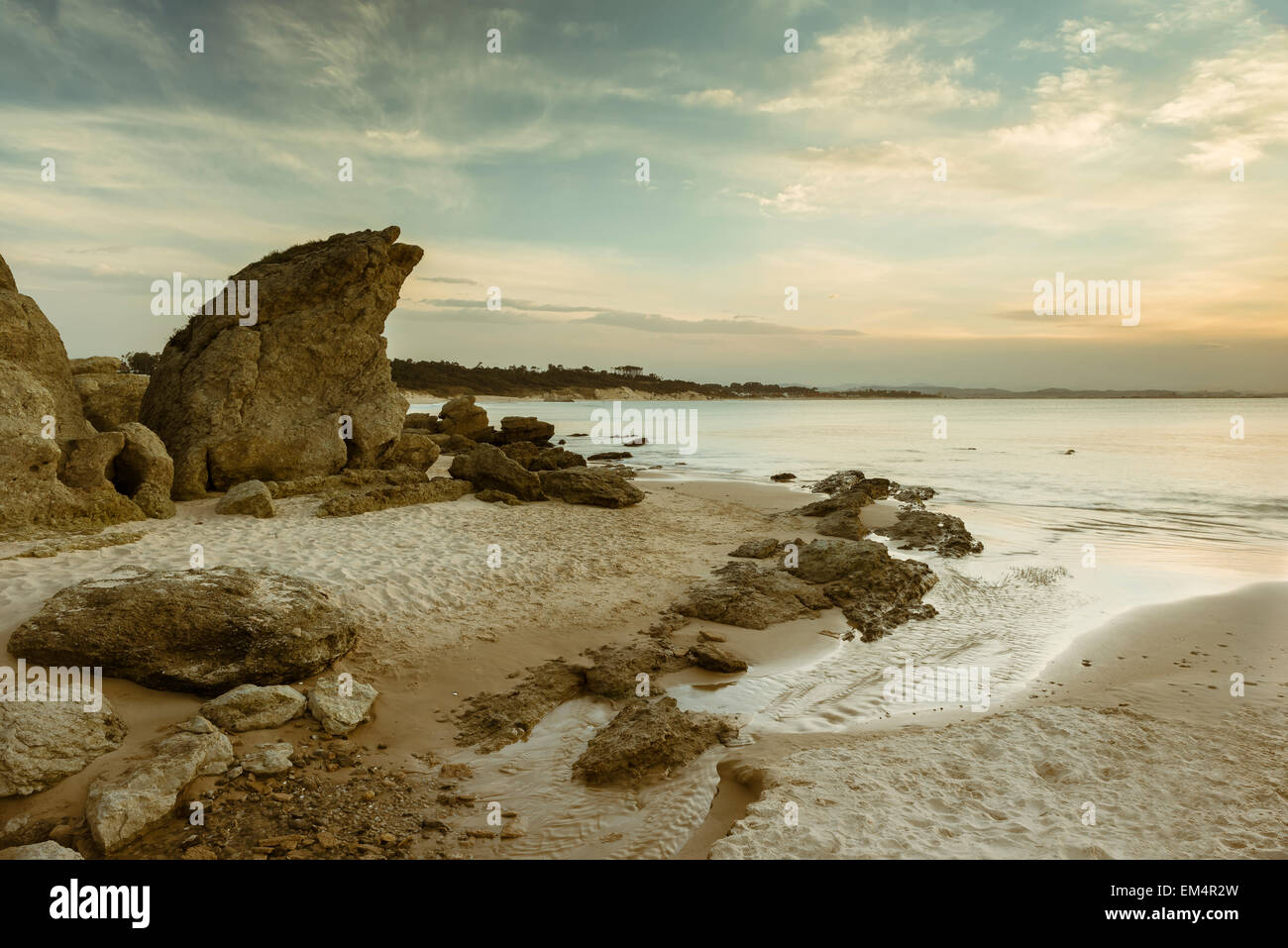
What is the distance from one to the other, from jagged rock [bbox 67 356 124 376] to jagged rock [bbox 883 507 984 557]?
18.4m

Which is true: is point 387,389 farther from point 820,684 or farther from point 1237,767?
point 1237,767

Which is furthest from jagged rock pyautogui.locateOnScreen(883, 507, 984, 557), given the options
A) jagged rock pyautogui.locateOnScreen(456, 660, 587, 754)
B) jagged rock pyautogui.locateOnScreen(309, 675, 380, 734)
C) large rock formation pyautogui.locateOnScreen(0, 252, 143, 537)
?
large rock formation pyautogui.locateOnScreen(0, 252, 143, 537)

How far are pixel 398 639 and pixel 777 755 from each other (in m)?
4.28

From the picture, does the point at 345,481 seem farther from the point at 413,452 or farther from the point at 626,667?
the point at 626,667

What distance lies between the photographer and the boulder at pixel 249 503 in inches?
469

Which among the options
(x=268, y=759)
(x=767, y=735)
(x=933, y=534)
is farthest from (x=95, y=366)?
(x=933, y=534)

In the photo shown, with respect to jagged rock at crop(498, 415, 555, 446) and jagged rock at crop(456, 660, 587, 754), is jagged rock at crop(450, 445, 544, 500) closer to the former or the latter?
jagged rock at crop(456, 660, 587, 754)

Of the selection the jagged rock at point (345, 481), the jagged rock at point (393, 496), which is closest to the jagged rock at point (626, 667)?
the jagged rock at point (393, 496)

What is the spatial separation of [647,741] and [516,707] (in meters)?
1.55

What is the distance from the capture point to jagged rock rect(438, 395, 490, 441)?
30.6m

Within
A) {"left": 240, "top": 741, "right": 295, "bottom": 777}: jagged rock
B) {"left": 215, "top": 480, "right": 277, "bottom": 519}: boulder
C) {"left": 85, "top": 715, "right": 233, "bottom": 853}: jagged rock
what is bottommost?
{"left": 240, "top": 741, "right": 295, "bottom": 777}: jagged rock

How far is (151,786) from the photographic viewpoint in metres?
4.54

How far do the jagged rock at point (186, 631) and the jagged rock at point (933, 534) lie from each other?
1091 cm
